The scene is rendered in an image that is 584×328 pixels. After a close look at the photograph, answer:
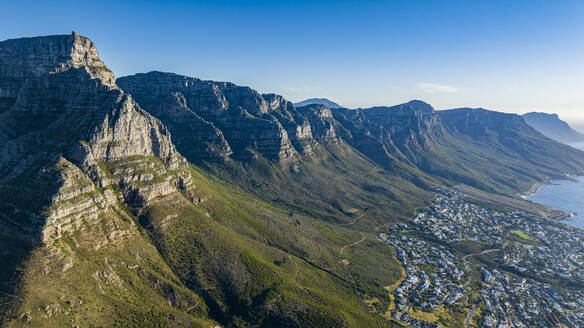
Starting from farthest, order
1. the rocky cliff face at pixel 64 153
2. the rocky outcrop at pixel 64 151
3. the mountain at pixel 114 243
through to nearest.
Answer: the rocky outcrop at pixel 64 151 → the rocky cliff face at pixel 64 153 → the mountain at pixel 114 243

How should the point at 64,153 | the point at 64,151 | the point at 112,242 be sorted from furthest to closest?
the point at 64,151
the point at 64,153
the point at 112,242

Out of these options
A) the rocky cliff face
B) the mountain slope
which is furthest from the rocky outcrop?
the mountain slope

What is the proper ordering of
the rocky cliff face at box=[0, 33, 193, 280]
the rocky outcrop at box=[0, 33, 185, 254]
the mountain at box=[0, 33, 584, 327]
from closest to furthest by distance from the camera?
the mountain at box=[0, 33, 584, 327] < the rocky cliff face at box=[0, 33, 193, 280] < the rocky outcrop at box=[0, 33, 185, 254]

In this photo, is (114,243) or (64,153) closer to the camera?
(114,243)

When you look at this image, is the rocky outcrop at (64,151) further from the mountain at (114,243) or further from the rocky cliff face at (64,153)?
the mountain at (114,243)

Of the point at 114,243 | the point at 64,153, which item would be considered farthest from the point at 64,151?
the point at 114,243

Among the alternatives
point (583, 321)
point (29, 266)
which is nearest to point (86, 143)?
point (29, 266)

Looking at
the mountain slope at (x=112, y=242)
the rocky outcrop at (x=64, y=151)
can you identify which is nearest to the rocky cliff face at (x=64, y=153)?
the rocky outcrop at (x=64, y=151)

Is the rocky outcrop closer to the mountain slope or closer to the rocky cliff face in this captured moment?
the rocky cliff face

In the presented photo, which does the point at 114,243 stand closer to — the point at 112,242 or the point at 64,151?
the point at 112,242

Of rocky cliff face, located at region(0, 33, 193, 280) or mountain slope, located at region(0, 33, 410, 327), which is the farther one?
rocky cliff face, located at region(0, 33, 193, 280)

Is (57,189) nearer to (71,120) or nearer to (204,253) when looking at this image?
(71,120)
